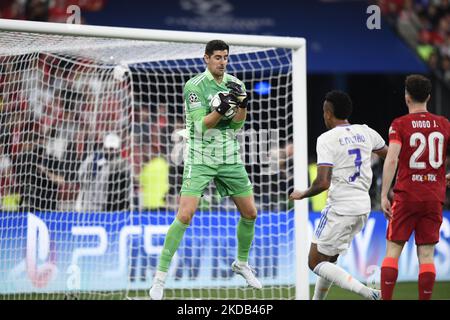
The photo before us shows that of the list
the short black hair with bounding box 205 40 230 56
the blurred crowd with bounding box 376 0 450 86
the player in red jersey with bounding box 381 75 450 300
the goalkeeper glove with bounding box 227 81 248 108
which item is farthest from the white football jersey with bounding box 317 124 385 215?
the blurred crowd with bounding box 376 0 450 86

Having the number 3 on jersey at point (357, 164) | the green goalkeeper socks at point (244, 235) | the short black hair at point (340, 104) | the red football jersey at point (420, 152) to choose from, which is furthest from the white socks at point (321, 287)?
the short black hair at point (340, 104)

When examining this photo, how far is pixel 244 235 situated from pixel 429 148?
176cm

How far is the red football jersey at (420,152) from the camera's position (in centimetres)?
693

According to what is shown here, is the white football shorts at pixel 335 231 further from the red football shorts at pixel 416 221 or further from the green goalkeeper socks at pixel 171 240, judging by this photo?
the green goalkeeper socks at pixel 171 240

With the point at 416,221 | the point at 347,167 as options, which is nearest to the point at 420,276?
the point at 416,221

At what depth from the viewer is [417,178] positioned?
696cm

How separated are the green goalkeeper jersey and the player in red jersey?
1.35 meters

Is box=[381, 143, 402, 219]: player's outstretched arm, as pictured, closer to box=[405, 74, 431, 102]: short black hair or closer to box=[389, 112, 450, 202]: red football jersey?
box=[389, 112, 450, 202]: red football jersey

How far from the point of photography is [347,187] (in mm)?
7234

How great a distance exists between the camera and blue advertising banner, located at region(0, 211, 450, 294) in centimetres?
991

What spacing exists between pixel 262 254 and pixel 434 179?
4274 mm

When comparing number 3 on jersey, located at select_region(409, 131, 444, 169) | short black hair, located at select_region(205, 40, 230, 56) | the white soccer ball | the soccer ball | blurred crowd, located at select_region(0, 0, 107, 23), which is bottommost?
number 3 on jersey, located at select_region(409, 131, 444, 169)

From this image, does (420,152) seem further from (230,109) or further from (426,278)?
(230,109)

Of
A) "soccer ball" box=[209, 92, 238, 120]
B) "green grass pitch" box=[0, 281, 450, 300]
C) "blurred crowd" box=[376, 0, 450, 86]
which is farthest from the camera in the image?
"blurred crowd" box=[376, 0, 450, 86]
